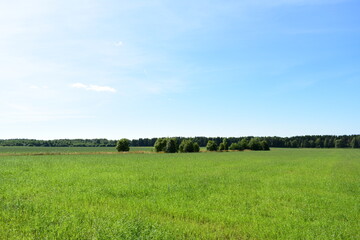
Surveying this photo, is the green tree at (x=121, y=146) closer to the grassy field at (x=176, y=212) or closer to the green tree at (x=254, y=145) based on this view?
the grassy field at (x=176, y=212)

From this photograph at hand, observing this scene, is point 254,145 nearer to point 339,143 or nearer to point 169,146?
point 169,146

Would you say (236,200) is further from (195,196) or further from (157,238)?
(157,238)

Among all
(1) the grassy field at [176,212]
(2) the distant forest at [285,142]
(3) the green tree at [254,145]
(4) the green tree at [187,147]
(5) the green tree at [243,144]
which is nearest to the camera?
(1) the grassy field at [176,212]

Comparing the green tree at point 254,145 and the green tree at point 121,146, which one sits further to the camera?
the green tree at point 254,145

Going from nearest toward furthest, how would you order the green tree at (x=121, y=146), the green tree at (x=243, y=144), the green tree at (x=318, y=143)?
the green tree at (x=121, y=146)
the green tree at (x=243, y=144)
the green tree at (x=318, y=143)

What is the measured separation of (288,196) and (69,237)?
12614 mm

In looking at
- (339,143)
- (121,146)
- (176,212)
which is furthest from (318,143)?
(176,212)

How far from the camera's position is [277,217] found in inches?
436

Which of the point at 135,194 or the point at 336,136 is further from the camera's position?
the point at 336,136

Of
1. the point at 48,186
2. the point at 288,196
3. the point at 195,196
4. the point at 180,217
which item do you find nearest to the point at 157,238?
the point at 180,217

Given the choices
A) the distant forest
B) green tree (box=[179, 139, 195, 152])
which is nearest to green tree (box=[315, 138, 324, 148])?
the distant forest

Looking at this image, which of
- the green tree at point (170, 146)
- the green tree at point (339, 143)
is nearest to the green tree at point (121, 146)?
the green tree at point (170, 146)

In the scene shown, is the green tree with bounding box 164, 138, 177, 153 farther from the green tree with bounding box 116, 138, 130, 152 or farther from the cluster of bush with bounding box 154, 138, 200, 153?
the green tree with bounding box 116, 138, 130, 152

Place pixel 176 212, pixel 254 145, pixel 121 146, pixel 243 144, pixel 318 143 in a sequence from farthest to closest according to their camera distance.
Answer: pixel 318 143 → pixel 254 145 → pixel 243 144 → pixel 121 146 → pixel 176 212
